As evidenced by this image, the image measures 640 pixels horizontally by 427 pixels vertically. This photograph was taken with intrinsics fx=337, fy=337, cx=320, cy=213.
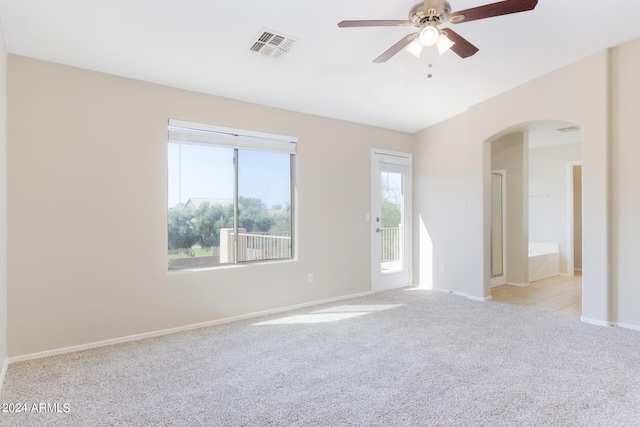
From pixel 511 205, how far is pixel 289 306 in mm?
4154

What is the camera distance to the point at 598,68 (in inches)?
143

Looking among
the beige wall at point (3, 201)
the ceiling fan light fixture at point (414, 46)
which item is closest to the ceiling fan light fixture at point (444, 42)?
the ceiling fan light fixture at point (414, 46)

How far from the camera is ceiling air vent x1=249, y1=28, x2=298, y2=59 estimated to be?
2.78 m

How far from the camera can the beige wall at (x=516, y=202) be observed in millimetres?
5598

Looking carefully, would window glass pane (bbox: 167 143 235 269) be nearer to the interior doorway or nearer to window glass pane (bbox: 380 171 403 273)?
window glass pane (bbox: 380 171 403 273)

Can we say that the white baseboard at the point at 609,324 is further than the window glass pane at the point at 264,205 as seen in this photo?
No

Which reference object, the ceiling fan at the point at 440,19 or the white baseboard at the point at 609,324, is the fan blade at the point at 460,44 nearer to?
the ceiling fan at the point at 440,19

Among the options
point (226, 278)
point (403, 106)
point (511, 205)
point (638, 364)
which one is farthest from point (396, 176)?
point (638, 364)

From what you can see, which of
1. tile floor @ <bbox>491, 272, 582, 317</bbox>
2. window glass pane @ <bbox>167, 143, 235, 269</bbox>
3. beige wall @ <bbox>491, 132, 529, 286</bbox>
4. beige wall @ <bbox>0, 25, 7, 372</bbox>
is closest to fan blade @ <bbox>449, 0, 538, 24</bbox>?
window glass pane @ <bbox>167, 143, 235, 269</bbox>

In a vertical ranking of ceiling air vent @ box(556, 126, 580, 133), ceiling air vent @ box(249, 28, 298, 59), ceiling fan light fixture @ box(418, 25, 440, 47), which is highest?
ceiling air vent @ box(249, 28, 298, 59)

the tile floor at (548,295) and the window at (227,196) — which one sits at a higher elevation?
the window at (227,196)

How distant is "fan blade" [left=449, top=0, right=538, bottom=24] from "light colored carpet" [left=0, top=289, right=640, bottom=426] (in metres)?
2.46

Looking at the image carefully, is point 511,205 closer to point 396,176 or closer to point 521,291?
point 521,291

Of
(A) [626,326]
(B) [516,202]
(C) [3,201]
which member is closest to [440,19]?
(C) [3,201]
